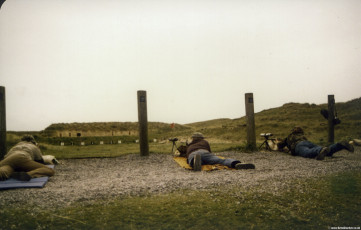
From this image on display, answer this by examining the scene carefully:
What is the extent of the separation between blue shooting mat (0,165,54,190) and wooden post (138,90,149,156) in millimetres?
4373

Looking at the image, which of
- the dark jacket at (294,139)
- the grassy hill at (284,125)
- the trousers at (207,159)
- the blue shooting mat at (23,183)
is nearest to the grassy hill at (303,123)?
the grassy hill at (284,125)

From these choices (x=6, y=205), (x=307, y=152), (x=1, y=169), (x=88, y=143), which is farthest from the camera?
(x=88, y=143)

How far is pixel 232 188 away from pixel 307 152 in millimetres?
4649

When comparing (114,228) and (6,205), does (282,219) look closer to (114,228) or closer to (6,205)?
(114,228)

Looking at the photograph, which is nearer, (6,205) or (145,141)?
(6,205)

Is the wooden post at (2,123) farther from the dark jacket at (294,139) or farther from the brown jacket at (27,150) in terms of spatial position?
the dark jacket at (294,139)

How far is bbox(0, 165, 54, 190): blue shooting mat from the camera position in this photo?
16.9 feet

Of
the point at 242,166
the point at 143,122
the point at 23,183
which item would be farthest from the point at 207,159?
the point at 23,183

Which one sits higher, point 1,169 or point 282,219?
point 1,169

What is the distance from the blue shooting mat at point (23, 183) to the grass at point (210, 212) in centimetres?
141

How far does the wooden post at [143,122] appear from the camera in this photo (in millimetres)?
10086

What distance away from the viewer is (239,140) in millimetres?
15914

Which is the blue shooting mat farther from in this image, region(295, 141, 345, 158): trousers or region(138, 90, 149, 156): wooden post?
region(295, 141, 345, 158): trousers

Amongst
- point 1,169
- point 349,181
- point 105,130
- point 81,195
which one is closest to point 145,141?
point 1,169
